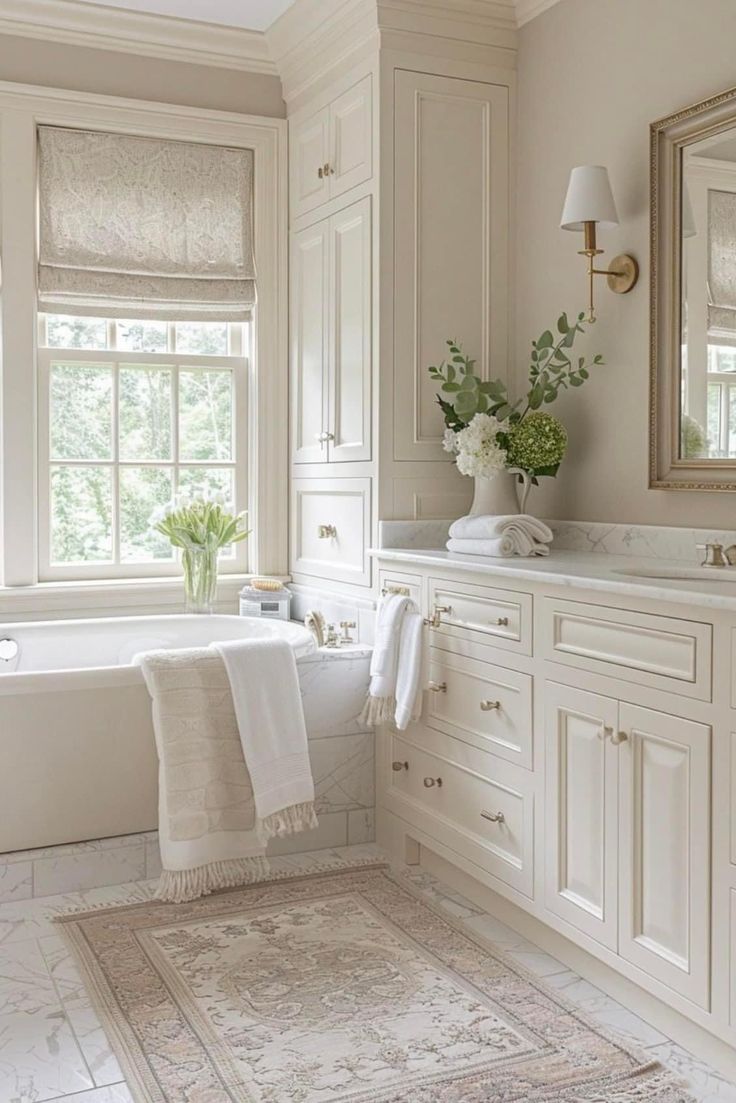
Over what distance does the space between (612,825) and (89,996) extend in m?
1.20

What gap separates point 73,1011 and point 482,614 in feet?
4.31

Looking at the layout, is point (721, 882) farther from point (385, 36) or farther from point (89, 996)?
point (385, 36)

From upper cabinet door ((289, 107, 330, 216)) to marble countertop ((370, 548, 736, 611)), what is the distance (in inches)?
52.8

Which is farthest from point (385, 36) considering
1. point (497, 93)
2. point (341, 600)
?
point (341, 600)

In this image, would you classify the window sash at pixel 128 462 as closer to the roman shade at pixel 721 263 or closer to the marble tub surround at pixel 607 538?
the marble tub surround at pixel 607 538

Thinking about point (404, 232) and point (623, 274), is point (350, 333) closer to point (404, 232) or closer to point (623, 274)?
point (404, 232)

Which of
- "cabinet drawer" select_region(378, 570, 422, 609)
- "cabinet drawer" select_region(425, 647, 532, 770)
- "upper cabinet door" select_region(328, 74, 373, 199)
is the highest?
"upper cabinet door" select_region(328, 74, 373, 199)

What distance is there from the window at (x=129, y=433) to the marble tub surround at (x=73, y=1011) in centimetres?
136

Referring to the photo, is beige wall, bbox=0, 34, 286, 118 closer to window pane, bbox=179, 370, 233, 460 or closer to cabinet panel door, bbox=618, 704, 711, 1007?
window pane, bbox=179, 370, 233, 460

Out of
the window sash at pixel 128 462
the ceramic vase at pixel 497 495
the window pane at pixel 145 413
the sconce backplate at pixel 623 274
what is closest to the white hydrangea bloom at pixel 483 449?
the ceramic vase at pixel 497 495

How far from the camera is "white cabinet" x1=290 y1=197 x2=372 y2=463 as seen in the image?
3453 mm

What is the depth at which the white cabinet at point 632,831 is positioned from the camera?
2.02 meters

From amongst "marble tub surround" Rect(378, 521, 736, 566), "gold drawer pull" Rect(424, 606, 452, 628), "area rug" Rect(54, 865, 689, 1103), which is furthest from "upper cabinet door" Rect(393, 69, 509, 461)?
"area rug" Rect(54, 865, 689, 1103)

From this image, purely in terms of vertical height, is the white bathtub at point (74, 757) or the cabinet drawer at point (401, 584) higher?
the cabinet drawer at point (401, 584)
